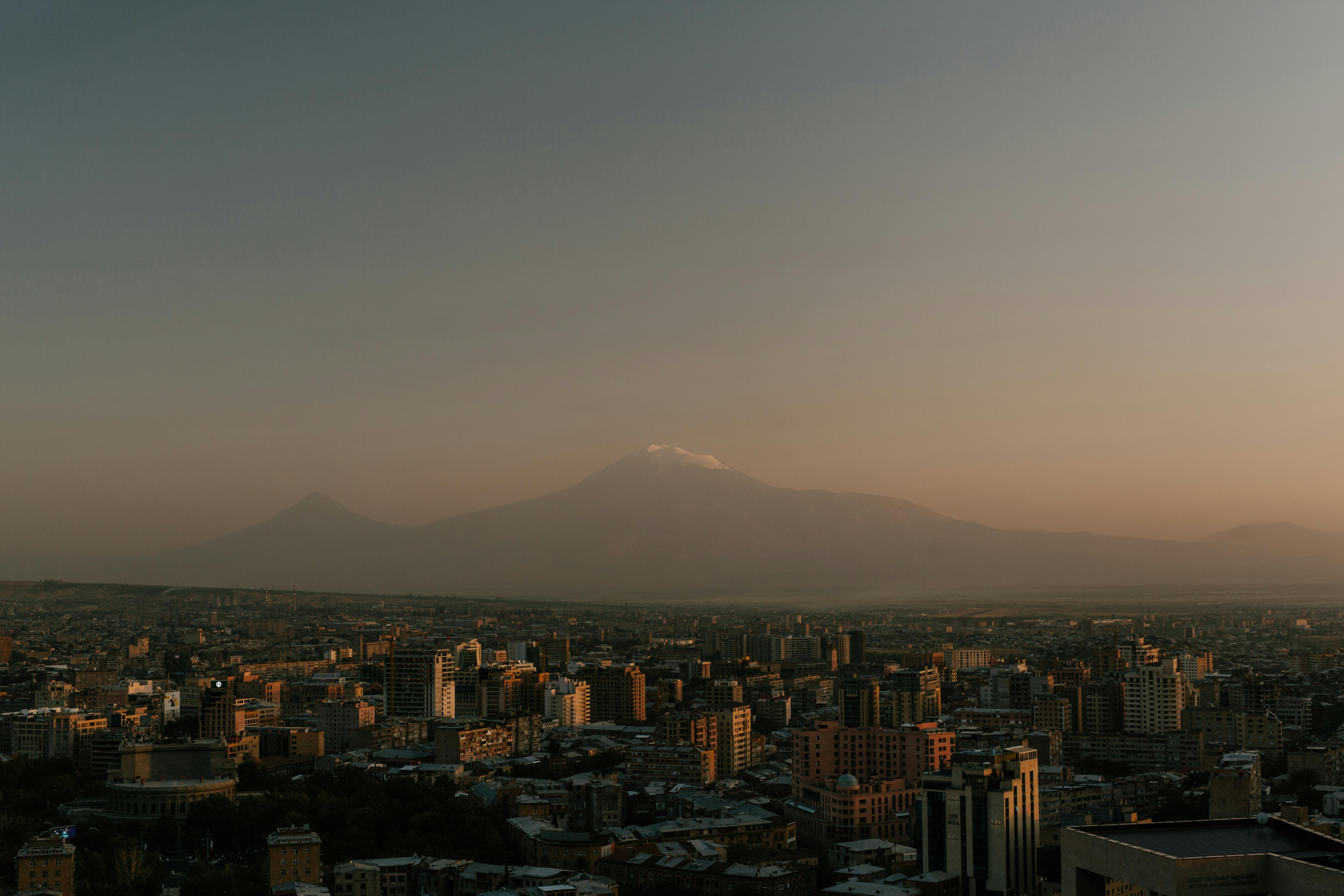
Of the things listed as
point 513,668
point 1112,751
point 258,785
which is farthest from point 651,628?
point 258,785

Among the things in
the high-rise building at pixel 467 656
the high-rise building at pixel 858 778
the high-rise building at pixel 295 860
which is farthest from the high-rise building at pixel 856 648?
the high-rise building at pixel 295 860

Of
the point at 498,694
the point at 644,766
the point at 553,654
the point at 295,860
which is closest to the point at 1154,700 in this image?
the point at 644,766

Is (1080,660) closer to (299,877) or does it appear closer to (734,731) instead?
(734,731)

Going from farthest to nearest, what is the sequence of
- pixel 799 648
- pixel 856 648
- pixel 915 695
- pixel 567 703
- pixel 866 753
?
pixel 799 648 → pixel 856 648 → pixel 567 703 → pixel 915 695 → pixel 866 753

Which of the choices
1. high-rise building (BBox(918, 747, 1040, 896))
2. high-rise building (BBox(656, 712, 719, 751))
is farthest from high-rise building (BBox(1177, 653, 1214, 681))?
high-rise building (BBox(918, 747, 1040, 896))

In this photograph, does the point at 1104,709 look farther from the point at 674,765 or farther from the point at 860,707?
the point at 674,765

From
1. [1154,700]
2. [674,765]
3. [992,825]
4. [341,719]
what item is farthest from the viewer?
[341,719]
